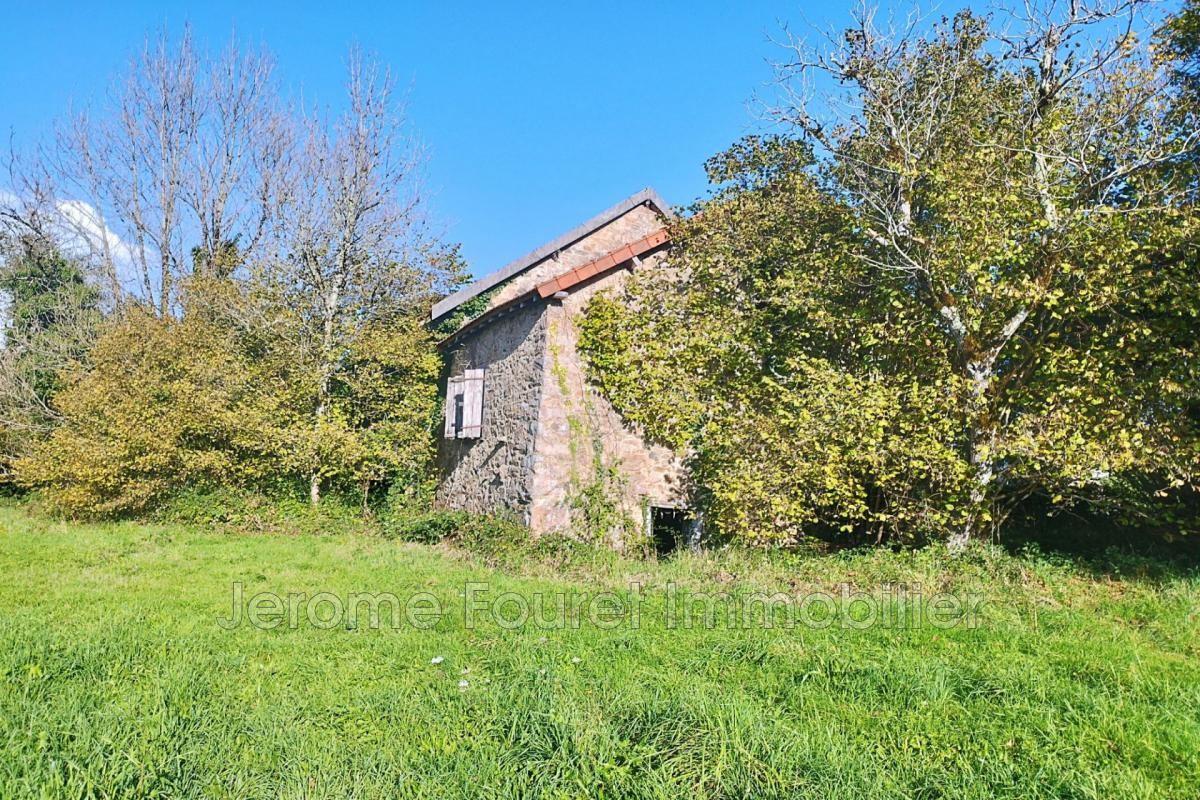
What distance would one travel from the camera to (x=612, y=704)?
3.70 meters

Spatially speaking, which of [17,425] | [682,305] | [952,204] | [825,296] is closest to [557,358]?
[682,305]

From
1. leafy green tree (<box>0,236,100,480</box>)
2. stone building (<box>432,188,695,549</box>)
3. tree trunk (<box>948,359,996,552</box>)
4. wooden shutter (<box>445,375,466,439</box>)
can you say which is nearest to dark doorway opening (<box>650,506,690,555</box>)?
stone building (<box>432,188,695,549</box>)

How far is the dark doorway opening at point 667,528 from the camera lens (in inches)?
434

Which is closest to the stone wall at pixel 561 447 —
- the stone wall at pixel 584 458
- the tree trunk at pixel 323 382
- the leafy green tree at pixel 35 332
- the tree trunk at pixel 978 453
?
the stone wall at pixel 584 458

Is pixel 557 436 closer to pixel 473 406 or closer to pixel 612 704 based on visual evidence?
pixel 473 406

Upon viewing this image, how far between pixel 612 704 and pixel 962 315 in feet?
22.8

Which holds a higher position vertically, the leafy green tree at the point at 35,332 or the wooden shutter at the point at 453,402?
the leafy green tree at the point at 35,332

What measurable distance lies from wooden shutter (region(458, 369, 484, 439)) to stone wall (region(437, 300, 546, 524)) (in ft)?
0.36

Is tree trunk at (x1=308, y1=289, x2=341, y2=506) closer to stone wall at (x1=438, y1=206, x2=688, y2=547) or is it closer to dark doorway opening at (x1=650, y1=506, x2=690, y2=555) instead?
stone wall at (x1=438, y1=206, x2=688, y2=547)

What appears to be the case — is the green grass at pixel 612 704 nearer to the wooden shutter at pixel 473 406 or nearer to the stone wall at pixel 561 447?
the stone wall at pixel 561 447

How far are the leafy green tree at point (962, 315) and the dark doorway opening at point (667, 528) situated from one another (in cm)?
137

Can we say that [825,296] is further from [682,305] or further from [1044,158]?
[1044,158]

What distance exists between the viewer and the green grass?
3014mm

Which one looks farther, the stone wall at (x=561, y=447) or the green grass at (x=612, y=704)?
the stone wall at (x=561, y=447)
